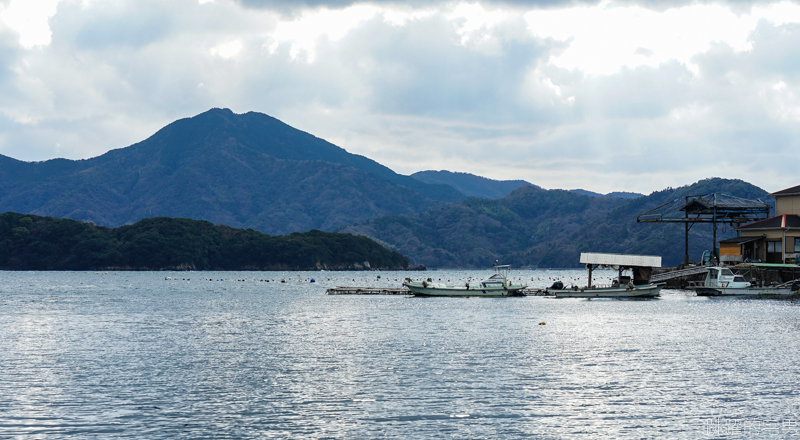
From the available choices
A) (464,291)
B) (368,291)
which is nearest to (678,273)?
(464,291)

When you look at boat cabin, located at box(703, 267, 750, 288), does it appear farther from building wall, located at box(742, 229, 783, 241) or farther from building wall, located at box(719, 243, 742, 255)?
building wall, located at box(719, 243, 742, 255)

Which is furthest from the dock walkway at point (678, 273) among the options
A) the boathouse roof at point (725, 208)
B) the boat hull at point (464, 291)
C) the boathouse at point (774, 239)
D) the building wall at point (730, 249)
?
the boat hull at point (464, 291)

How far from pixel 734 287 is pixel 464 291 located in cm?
3693

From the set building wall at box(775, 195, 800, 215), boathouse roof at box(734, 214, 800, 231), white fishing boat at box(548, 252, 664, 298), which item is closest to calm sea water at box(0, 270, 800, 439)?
white fishing boat at box(548, 252, 664, 298)

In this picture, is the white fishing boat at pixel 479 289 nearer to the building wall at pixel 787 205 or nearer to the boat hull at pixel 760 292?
the boat hull at pixel 760 292

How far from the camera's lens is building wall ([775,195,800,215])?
113000 mm

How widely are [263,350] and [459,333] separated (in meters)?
16.8

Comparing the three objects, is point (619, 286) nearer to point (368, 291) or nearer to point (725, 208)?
point (725, 208)

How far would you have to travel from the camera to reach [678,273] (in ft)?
411

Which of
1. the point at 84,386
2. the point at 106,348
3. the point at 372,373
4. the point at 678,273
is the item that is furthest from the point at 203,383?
the point at 678,273

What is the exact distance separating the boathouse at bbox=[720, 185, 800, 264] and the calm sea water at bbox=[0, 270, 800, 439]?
42083mm

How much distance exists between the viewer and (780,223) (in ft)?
359

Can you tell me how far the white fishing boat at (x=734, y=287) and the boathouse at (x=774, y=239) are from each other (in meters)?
8.90

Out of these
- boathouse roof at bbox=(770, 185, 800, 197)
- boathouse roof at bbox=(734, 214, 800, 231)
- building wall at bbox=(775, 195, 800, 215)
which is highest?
boathouse roof at bbox=(770, 185, 800, 197)
